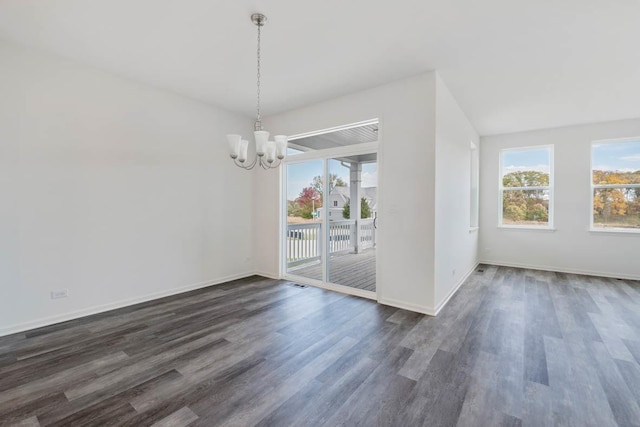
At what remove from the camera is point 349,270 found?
5438 mm

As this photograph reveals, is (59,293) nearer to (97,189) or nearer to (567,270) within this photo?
(97,189)

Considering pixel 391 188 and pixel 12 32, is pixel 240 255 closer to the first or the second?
pixel 391 188

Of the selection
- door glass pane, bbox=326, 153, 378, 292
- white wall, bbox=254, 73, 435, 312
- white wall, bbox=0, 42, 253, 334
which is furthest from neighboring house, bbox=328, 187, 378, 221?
white wall, bbox=0, 42, 253, 334

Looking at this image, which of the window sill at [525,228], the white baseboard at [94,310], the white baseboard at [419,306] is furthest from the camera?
the window sill at [525,228]

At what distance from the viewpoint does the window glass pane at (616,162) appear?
17.2ft

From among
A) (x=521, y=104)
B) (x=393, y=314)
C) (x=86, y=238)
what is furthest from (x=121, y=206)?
(x=521, y=104)

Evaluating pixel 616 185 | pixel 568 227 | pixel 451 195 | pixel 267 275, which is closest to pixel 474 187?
pixel 568 227

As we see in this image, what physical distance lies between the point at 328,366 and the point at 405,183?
2.39 m

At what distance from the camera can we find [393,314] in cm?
349

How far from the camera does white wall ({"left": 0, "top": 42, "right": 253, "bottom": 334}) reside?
9.74 ft

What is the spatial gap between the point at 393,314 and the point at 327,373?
149cm

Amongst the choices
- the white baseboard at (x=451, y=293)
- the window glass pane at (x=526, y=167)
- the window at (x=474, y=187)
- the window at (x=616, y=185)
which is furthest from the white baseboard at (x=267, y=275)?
the window at (x=616, y=185)

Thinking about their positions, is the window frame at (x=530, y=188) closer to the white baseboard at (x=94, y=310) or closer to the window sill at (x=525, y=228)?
the window sill at (x=525, y=228)

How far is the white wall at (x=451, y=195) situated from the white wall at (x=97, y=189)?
3.50 metres
